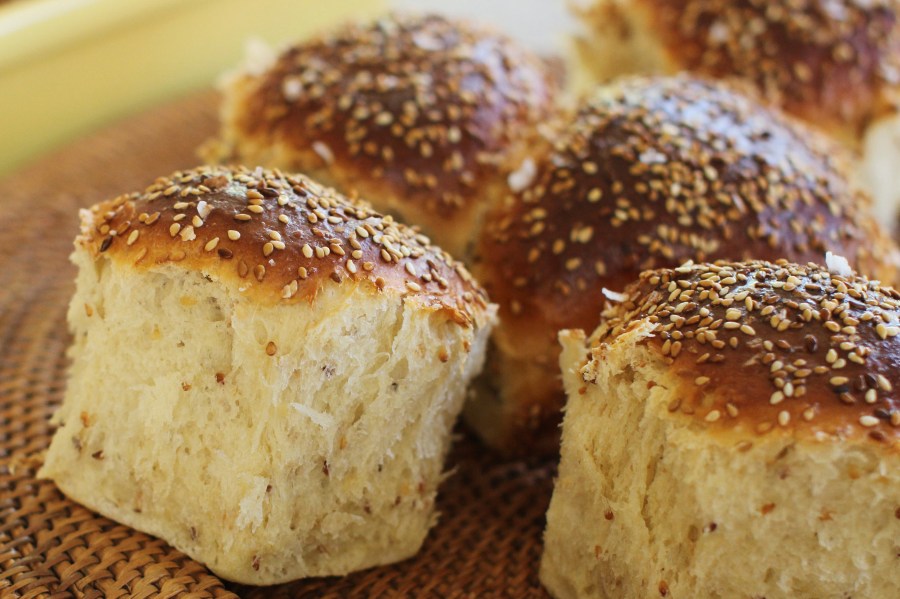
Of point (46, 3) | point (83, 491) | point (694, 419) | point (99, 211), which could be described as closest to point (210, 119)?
point (46, 3)

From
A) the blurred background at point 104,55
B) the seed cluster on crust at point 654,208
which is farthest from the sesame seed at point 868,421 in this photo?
the blurred background at point 104,55

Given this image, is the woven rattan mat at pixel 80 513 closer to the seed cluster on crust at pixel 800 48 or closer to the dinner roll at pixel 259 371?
the dinner roll at pixel 259 371

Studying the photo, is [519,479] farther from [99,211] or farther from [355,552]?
[99,211]

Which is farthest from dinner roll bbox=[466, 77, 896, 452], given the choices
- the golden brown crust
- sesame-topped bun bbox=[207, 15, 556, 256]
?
the golden brown crust

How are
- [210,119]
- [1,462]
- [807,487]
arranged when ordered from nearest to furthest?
[807,487] < [1,462] < [210,119]

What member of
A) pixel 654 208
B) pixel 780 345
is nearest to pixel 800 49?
pixel 654 208

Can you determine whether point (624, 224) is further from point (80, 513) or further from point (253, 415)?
point (80, 513)
